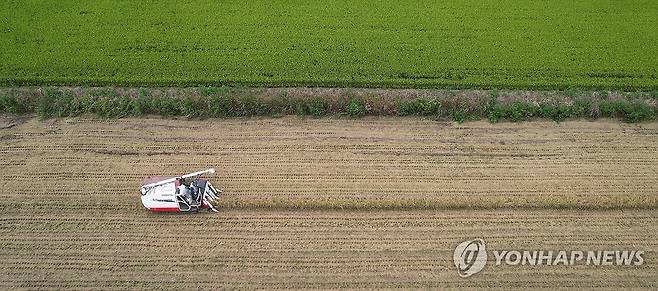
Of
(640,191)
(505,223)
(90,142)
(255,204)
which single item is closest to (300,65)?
(255,204)

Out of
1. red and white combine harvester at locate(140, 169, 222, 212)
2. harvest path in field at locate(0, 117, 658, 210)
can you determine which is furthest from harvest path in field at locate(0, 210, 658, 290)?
harvest path in field at locate(0, 117, 658, 210)

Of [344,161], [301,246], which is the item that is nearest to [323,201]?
[301,246]

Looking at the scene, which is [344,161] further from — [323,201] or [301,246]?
[301,246]

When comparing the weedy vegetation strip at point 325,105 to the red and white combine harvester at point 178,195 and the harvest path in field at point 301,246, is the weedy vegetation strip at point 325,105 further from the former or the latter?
the harvest path in field at point 301,246

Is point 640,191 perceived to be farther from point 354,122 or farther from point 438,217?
point 354,122

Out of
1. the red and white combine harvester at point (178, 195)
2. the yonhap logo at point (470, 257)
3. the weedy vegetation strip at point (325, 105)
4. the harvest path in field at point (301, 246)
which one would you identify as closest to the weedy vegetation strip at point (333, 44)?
the weedy vegetation strip at point (325, 105)
